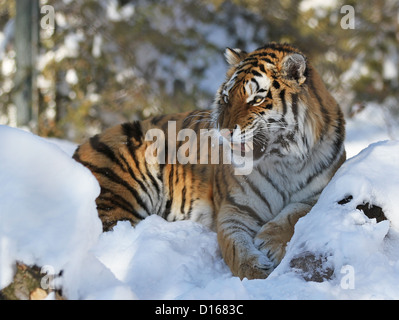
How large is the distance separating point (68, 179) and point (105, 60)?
602 centimetres

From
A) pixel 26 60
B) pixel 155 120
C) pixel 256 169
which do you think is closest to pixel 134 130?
pixel 155 120

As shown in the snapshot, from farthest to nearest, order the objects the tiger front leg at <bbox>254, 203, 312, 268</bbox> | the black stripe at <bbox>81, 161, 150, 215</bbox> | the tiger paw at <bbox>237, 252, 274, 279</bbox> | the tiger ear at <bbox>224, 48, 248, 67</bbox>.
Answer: the black stripe at <bbox>81, 161, 150, 215</bbox> < the tiger ear at <bbox>224, 48, 248, 67</bbox> < the tiger front leg at <bbox>254, 203, 312, 268</bbox> < the tiger paw at <bbox>237, 252, 274, 279</bbox>

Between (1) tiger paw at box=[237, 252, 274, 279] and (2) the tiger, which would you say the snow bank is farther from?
(2) the tiger

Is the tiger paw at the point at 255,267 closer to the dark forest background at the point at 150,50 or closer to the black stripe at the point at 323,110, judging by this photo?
the black stripe at the point at 323,110

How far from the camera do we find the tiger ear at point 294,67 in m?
2.75

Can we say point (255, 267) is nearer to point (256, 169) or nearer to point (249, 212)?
point (249, 212)

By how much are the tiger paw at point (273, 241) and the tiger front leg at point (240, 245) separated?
0.02 metres

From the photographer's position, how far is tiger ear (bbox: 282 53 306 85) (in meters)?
2.75

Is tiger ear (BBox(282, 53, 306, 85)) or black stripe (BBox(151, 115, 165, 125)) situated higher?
tiger ear (BBox(282, 53, 306, 85))

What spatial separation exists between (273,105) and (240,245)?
728 mm

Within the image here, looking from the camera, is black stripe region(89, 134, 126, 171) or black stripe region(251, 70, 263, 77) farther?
black stripe region(89, 134, 126, 171)

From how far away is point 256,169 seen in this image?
9.75 ft

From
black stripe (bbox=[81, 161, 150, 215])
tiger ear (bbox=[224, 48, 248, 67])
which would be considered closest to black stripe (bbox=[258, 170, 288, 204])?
tiger ear (bbox=[224, 48, 248, 67])

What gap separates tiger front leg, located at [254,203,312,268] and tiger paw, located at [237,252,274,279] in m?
0.04
